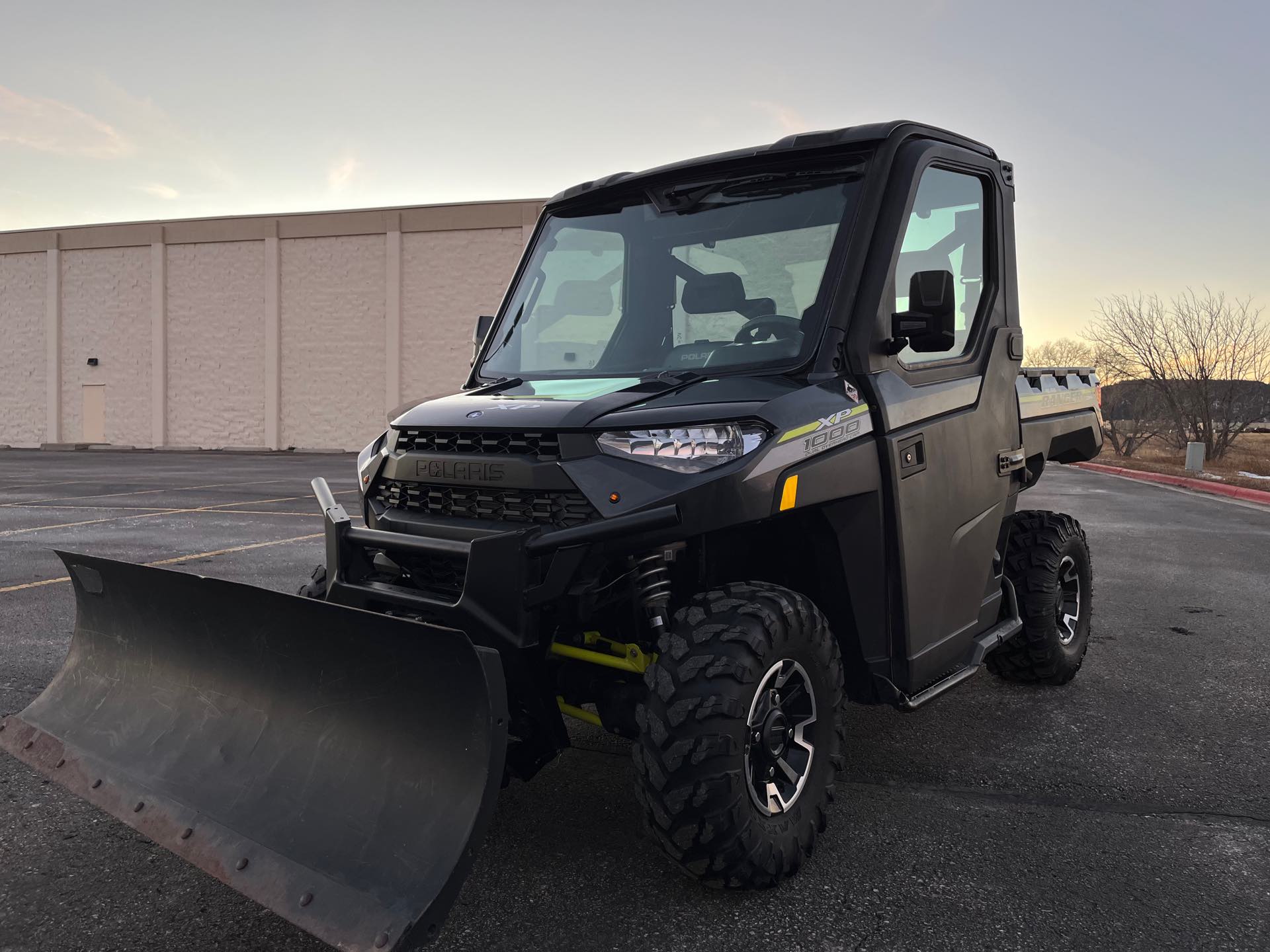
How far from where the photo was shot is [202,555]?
944 centimetres

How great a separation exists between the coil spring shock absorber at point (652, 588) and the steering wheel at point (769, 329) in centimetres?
95

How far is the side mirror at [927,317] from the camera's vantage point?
11.0ft

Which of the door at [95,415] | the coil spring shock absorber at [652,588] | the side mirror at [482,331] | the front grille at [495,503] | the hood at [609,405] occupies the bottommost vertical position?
the coil spring shock absorber at [652,588]

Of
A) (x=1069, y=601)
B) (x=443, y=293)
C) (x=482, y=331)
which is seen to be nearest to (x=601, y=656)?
(x=482, y=331)

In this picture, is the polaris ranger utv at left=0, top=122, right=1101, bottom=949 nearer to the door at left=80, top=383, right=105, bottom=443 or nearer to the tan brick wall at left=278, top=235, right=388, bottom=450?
the tan brick wall at left=278, top=235, right=388, bottom=450

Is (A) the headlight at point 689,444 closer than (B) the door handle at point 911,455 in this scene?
Yes

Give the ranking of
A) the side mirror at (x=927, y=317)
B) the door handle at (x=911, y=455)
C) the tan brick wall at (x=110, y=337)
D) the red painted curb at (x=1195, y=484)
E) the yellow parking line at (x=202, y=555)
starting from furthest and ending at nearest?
the tan brick wall at (x=110, y=337) < the red painted curb at (x=1195, y=484) < the yellow parking line at (x=202, y=555) < the door handle at (x=911, y=455) < the side mirror at (x=927, y=317)

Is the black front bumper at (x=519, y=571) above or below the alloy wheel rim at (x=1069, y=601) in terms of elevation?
above

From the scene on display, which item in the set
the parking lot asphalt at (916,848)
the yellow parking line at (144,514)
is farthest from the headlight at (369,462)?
the yellow parking line at (144,514)

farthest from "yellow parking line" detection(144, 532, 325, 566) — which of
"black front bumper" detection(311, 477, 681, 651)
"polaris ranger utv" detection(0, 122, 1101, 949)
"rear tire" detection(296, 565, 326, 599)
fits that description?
"black front bumper" detection(311, 477, 681, 651)

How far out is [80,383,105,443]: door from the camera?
125ft

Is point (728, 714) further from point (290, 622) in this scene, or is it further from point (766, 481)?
point (290, 622)

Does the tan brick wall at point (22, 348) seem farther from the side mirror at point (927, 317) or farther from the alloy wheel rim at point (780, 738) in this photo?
the alloy wheel rim at point (780, 738)

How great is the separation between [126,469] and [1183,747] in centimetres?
2467
